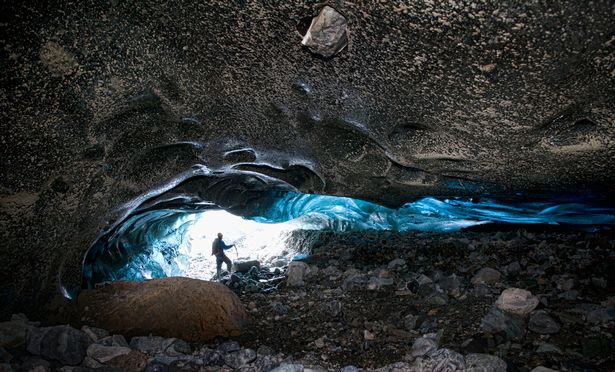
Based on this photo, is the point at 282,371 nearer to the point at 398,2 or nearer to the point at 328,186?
the point at 398,2

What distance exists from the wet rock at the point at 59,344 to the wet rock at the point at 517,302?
2.29 meters

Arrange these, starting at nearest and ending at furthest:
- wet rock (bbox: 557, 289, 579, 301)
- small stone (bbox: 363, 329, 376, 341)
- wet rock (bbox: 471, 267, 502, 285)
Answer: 1. small stone (bbox: 363, 329, 376, 341)
2. wet rock (bbox: 557, 289, 579, 301)
3. wet rock (bbox: 471, 267, 502, 285)

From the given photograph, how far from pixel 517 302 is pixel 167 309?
2141mm

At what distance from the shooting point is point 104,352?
1646 millimetres

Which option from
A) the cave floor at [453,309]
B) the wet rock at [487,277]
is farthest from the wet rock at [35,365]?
the wet rock at [487,277]

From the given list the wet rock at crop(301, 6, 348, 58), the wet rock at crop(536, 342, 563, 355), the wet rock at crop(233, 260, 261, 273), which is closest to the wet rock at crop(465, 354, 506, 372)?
the wet rock at crop(536, 342, 563, 355)

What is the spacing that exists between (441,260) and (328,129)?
2246 millimetres

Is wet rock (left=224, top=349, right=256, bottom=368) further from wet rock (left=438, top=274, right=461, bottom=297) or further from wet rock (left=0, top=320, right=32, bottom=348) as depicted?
wet rock (left=438, top=274, right=461, bottom=297)

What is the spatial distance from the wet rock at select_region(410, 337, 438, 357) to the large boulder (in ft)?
3.59

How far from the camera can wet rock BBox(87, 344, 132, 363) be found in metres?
1.62

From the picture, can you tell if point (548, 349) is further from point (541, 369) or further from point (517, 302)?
point (517, 302)

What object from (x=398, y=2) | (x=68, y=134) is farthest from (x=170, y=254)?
(x=398, y=2)

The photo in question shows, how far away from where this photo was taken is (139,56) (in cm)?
178

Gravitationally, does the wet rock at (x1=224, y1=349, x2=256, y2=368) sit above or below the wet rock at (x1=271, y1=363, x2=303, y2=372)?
below
